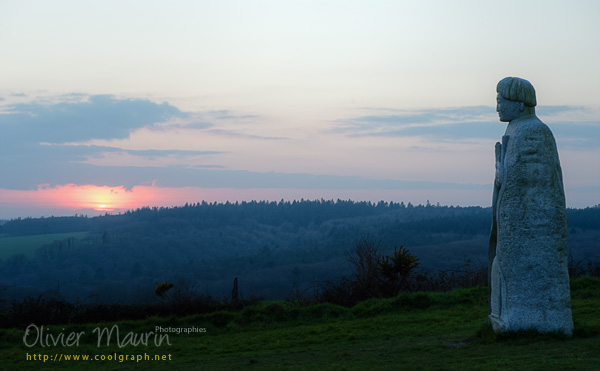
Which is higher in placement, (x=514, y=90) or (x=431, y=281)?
(x=514, y=90)

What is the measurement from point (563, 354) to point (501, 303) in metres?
1.87

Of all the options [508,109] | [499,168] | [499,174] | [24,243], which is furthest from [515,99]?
[24,243]

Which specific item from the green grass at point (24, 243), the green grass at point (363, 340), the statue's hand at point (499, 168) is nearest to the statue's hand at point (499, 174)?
the statue's hand at point (499, 168)

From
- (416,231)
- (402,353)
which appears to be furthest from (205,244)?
(402,353)

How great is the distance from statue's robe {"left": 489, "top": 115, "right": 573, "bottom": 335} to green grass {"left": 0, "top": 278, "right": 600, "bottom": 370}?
0.39m

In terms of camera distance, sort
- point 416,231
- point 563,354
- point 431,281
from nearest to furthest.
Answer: point 563,354, point 431,281, point 416,231

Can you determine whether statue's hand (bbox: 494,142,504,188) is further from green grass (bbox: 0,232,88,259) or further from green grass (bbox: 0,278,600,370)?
green grass (bbox: 0,232,88,259)

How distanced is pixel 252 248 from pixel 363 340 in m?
126

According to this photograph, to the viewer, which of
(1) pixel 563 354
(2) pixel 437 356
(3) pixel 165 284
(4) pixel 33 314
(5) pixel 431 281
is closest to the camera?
(1) pixel 563 354

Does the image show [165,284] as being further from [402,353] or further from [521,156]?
[521,156]

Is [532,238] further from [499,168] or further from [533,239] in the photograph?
[499,168]

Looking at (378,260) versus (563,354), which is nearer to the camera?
(563,354)

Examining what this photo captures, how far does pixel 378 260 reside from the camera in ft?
69.2

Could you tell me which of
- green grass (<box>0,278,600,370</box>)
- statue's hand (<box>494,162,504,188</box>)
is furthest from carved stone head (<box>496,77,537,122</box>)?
green grass (<box>0,278,600,370</box>)
